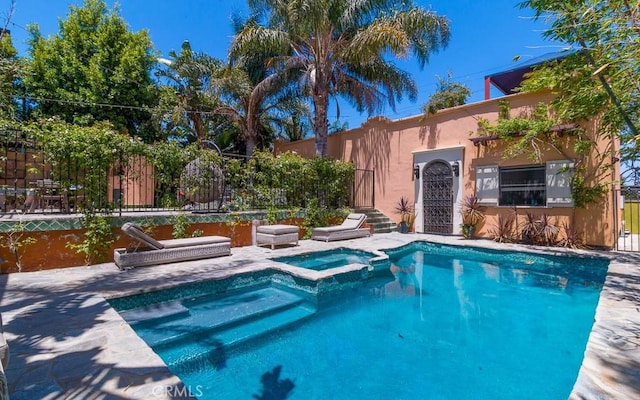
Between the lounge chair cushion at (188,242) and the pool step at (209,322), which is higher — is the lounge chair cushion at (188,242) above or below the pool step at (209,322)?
above

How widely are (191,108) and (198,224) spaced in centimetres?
1075

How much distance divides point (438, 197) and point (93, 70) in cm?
1825

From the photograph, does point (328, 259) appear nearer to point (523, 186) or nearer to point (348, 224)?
point (348, 224)

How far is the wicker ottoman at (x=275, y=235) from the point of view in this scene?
9270 millimetres

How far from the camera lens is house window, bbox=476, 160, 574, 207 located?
10.0 m

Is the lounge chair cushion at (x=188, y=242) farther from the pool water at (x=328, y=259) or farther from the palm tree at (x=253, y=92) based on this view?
the palm tree at (x=253, y=92)

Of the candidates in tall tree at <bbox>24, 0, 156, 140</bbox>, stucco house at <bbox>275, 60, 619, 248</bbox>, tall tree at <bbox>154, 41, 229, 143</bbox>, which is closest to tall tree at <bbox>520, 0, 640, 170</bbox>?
stucco house at <bbox>275, 60, 619, 248</bbox>

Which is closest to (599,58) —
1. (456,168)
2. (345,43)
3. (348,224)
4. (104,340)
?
(456,168)

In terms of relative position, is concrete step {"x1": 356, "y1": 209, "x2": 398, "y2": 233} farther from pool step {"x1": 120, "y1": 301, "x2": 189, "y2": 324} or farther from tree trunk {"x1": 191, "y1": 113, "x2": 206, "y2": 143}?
tree trunk {"x1": 191, "y1": 113, "x2": 206, "y2": 143}

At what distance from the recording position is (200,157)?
30.8ft

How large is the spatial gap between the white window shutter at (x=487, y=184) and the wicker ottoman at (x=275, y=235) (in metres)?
7.18

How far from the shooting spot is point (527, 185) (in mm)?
10906

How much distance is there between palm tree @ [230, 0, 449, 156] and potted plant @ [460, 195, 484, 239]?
18.8 ft

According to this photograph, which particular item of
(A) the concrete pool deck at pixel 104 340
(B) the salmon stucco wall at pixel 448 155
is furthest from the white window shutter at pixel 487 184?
(A) the concrete pool deck at pixel 104 340
